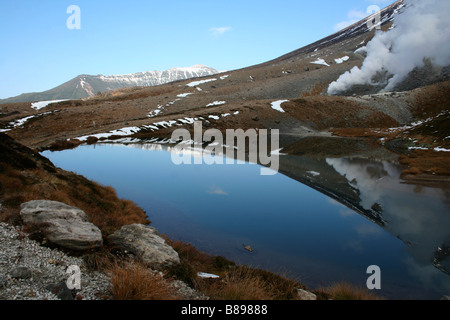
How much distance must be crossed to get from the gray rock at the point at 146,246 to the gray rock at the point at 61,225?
26.0 inches

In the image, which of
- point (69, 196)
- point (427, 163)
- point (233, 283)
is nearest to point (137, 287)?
point (233, 283)

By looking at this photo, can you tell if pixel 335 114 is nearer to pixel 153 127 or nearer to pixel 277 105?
pixel 277 105

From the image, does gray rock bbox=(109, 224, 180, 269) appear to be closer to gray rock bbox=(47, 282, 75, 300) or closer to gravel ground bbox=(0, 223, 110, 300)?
gravel ground bbox=(0, 223, 110, 300)

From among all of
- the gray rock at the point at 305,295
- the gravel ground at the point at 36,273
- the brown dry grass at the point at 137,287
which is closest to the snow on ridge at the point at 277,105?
the gray rock at the point at 305,295

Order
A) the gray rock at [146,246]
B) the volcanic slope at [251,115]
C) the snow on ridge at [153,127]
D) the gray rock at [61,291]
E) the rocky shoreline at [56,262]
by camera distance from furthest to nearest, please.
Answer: the volcanic slope at [251,115] < the snow on ridge at [153,127] < the gray rock at [146,246] < the rocky shoreline at [56,262] < the gray rock at [61,291]

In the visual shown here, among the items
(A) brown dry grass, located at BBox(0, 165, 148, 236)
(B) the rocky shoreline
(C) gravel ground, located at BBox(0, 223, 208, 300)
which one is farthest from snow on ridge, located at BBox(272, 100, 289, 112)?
(C) gravel ground, located at BBox(0, 223, 208, 300)

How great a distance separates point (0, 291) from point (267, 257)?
8844 mm

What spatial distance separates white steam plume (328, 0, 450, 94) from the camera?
8731cm

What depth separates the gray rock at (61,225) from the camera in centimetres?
711

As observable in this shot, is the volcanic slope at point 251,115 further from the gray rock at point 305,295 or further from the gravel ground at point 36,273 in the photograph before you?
the gravel ground at point 36,273

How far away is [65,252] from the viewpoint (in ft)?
22.5

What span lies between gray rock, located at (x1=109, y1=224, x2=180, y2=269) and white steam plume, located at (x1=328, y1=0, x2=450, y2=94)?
97.9 m

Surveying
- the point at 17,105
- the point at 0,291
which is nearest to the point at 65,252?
the point at 0,291

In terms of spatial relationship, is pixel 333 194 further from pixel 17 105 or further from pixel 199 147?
pixel 17 105
